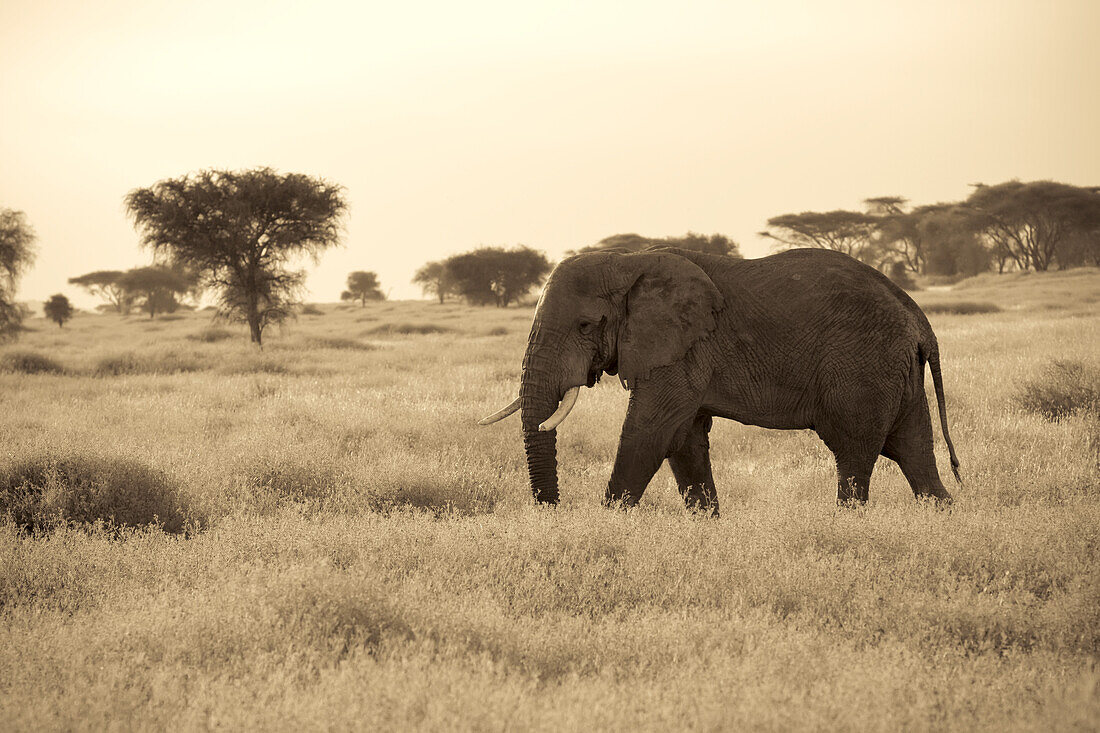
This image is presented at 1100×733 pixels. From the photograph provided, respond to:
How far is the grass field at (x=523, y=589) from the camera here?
3248 millimetres

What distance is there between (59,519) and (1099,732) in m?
6.05

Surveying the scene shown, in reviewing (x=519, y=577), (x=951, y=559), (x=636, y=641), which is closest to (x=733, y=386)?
(x=951, y=559)

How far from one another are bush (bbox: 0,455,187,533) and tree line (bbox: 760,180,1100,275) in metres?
43.8

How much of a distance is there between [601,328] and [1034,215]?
51.7 m

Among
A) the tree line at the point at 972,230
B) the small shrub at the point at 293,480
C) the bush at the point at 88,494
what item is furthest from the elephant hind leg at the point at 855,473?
the tree line at the point at 972,230

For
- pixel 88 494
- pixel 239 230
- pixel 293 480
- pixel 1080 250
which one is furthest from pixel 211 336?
pixel 1080 250

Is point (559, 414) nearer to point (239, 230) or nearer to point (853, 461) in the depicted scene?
point (853, 461)

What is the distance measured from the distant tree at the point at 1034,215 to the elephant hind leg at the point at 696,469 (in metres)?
48.5

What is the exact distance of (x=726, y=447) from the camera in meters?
9.20

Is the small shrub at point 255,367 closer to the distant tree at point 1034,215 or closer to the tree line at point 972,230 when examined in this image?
the tree line at point 972,230

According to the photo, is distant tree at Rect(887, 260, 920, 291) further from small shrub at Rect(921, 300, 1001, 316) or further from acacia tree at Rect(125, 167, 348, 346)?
acacia tree at Rect(125, 167, 348, 346)

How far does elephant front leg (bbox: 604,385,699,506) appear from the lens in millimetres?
5891

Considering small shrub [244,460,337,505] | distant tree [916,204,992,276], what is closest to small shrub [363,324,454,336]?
small shrub [244,460,337,505]

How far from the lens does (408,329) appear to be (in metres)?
32.8
